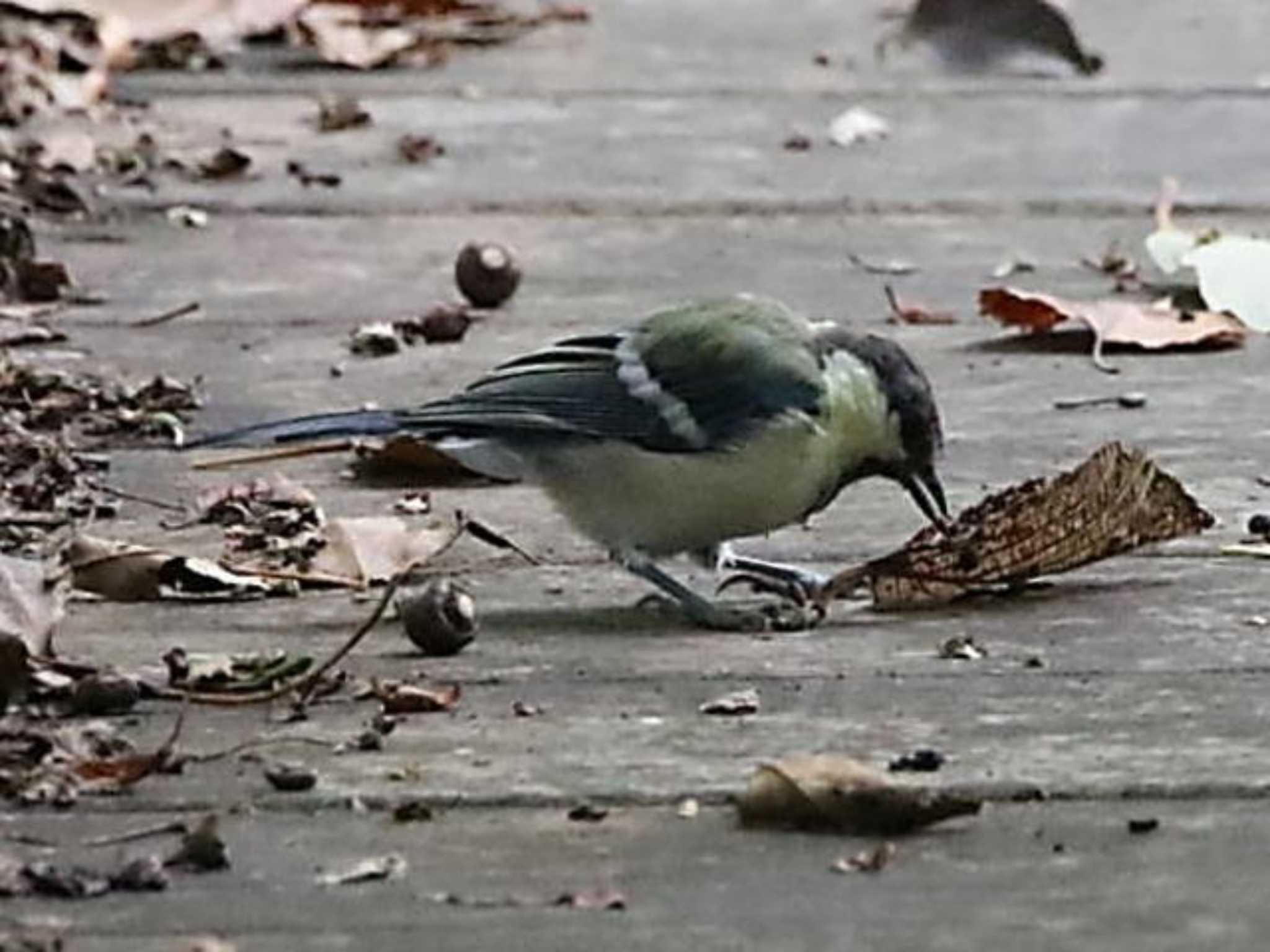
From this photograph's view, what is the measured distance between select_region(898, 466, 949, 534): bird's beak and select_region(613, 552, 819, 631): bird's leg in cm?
27

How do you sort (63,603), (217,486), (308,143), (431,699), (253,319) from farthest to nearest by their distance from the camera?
(308,143), (253,319), (217,486), (63,603), (431,699)

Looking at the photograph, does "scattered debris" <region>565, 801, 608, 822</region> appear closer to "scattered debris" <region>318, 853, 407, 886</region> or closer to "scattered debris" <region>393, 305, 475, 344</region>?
"scattered debris" <region>318, 853, 407, 886</region>

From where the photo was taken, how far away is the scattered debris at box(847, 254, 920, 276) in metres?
5.33

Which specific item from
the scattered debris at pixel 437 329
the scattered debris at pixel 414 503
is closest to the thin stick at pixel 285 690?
the scattered debris at pixel 414 503

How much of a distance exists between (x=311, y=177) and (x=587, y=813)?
331cm

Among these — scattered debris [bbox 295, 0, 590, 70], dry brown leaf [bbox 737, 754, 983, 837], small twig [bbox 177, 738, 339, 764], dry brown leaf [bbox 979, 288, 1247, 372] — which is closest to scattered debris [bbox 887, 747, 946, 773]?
dry brown leaf [bbox 737, 754, 983, 837]

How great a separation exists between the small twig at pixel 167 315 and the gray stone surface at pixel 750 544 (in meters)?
0.02

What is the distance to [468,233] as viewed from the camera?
18.4 ft

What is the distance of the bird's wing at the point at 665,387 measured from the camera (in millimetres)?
3670

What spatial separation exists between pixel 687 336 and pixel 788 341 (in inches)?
4.4

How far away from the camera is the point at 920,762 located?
295 cm

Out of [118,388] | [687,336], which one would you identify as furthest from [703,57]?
[687,336]

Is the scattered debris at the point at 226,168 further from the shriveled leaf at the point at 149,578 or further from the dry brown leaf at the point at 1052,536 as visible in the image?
the dry brown leaf at the point at 1052,536

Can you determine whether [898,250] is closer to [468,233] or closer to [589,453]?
[468,233]
